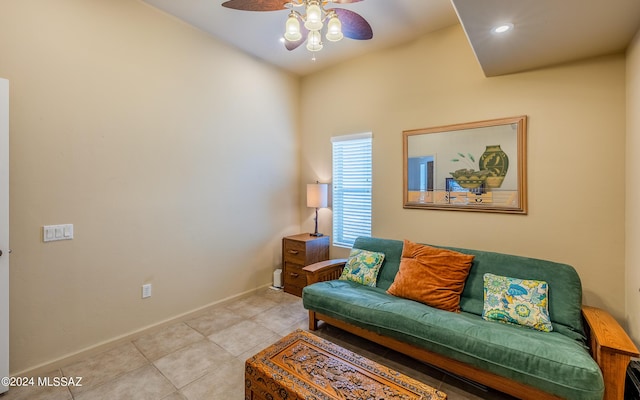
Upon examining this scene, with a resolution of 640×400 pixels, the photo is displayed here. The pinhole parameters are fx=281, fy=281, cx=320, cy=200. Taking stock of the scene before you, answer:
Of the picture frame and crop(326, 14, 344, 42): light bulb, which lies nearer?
crop(326, 14, 344, 42): light bulb

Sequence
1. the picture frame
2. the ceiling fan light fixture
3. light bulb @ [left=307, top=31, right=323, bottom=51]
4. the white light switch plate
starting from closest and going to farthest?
the ceiling fan light fixture
the white light switch plate
light bulb @ [left=307, top=31, right=323, bottom=51]
the picture frame

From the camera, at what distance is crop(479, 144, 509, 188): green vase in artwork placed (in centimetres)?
261

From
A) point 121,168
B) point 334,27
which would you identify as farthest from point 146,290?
point 334,27

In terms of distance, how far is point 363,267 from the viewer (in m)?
2.93

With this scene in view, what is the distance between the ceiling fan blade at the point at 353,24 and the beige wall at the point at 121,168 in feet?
5.22

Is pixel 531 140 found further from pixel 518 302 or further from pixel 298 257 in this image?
pixel 298 257

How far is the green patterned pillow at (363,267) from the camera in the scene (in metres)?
2.87

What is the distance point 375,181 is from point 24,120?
3.19 m

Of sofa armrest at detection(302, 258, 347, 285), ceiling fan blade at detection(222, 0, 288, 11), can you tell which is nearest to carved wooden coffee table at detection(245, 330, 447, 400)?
sofa armrest at detection(302, 258, 347, 285)

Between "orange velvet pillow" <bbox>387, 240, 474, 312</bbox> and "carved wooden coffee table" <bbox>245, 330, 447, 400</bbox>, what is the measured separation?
969 mm

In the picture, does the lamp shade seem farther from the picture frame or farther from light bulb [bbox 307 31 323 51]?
light bulb [bbox 307 31 323 51]

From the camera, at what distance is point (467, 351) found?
180cm

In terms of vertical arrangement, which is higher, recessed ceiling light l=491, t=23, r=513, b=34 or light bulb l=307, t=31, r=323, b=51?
light bulb l=307, t=31, r=323, b=51

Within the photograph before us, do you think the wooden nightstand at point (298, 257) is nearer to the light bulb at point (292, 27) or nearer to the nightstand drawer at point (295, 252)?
the nightstand drawer at point (295, 252)
